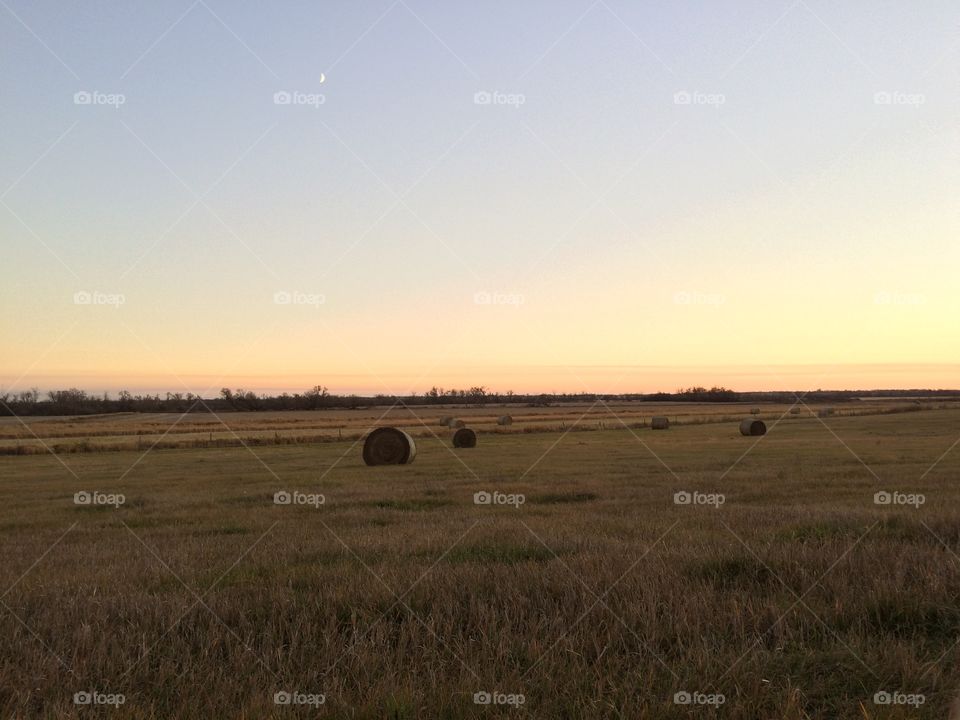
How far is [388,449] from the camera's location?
109 ft

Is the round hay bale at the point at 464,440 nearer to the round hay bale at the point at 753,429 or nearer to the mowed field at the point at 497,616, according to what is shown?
the round hay bale at the point at 753,429

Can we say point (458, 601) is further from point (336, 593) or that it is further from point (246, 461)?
point (246, 461)

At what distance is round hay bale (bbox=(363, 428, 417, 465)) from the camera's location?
1296 inches

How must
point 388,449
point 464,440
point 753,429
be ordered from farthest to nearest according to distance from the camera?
point 753,429
point 464,440
point 388,449

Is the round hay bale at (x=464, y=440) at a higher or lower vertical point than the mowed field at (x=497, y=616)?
lower

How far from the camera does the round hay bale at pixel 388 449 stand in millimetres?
32906

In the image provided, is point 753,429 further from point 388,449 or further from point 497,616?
point 497,616

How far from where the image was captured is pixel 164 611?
21.5ft

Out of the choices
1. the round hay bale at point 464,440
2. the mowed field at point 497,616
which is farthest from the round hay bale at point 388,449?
the mowed field at point 497,616

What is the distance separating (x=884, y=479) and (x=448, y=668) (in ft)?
64.1

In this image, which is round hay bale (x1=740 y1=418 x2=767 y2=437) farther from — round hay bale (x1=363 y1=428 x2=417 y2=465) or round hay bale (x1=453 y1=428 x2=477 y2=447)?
round hay bale (x1=363 y1=428 x2=417 y2=465)

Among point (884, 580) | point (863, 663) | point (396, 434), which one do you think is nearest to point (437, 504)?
point (884, 580)

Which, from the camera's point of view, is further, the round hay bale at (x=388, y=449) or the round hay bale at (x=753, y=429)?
the round hay bale at (x=753, y=429)

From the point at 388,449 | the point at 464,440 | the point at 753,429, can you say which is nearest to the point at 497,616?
the point at 388,449
